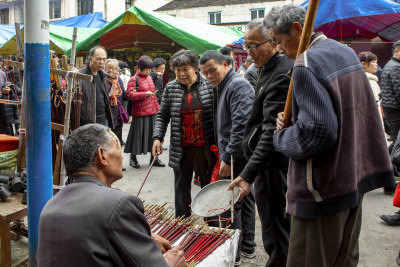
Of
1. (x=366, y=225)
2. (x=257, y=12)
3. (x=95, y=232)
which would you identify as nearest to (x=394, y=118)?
(x=366, y=225)

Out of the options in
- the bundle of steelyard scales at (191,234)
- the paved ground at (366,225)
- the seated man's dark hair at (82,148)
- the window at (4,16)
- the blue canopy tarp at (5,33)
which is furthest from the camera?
the window at (4,16)

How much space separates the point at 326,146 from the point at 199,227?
1144mm

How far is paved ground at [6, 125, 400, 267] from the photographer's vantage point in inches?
133

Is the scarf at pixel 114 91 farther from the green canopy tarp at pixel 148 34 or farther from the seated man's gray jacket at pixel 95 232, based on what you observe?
the seated man's gray jacket at pixel 95 232

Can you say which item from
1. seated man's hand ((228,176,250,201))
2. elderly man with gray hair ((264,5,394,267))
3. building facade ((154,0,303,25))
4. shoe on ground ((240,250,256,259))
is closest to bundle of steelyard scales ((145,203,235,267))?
seated man's hand ((228,176,250,201))

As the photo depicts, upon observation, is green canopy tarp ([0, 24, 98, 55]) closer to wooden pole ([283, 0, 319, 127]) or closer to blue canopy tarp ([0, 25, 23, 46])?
blue canopy tarp ([0, 25, 23, 46])

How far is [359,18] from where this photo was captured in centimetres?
951

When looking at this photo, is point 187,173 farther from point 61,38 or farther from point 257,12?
point 257,12

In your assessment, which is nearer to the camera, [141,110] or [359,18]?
[141,110]

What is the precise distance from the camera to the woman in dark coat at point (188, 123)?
3.47 metres

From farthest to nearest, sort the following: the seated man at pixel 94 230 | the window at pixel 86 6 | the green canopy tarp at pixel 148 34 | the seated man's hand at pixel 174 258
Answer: the window at pixel 86 6, the green canopy tarp at pixel 148 34, the seated man's hand at pixel 174 258, the seated man at pixel 94 230

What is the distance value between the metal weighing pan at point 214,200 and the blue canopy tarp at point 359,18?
547cm

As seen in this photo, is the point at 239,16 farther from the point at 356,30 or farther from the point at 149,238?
the point at 149,238

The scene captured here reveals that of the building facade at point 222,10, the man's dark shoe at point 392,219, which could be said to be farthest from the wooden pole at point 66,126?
A: the building facade at point 222,10
